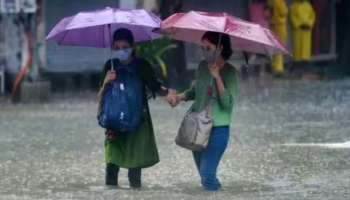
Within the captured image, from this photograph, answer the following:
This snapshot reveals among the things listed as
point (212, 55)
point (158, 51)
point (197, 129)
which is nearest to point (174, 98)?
point (197, 129)

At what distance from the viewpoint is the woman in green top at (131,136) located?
35.5ft

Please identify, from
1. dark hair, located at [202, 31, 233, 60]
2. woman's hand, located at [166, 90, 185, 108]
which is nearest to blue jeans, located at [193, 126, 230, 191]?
woman's hand, located at [166, 90, 185, 108]

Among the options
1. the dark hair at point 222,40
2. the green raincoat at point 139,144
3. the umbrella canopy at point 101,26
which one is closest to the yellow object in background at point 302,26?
the umbrella canopy at point 101,26

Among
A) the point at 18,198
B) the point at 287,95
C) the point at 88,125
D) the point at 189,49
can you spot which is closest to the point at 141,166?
the point at 18,198

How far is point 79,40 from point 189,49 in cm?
1292

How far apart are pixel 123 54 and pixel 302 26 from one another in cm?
1509

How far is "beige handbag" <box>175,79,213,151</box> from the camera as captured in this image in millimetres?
10398

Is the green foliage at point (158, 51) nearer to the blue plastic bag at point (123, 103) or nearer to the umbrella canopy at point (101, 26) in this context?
the umbrella canopy at point (101, 26)

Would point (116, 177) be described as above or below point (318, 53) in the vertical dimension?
above

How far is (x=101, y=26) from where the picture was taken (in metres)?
11.2

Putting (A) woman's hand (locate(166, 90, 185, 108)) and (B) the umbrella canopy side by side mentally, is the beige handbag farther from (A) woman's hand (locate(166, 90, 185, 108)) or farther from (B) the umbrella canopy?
(B) the umbrella canopy

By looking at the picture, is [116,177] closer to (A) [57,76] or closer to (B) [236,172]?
(B) [236,172]

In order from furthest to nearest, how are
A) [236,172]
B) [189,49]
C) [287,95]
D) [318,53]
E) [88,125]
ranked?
1. [318,53]
2. [189,49]
3. [287,95]
4. [88,125]
5. [236,172]

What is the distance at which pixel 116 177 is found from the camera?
11.3 m
